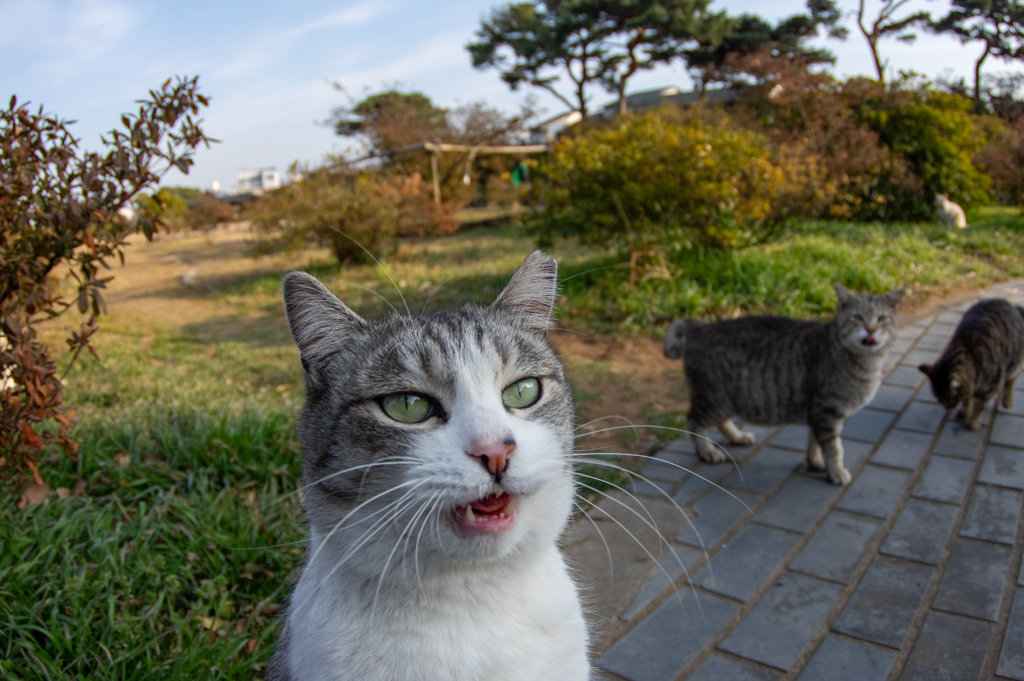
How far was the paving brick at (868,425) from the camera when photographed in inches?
154

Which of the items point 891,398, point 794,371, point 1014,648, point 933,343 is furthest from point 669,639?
point 933,343

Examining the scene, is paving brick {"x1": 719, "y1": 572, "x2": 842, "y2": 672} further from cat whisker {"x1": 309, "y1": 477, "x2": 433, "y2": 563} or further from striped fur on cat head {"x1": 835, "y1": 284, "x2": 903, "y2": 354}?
cat whisker {"x1": 309, "y1": 477, "x2": 433, "y2": 563}

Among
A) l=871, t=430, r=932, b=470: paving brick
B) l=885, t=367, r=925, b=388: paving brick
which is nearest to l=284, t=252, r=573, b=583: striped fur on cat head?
l=871, t=430, r=932, b=470: paving brick

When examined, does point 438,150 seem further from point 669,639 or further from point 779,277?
point 669,639

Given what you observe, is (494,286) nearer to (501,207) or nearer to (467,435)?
(467,435)

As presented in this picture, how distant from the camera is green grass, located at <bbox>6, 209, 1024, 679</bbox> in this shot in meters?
2.29

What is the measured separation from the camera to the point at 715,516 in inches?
125

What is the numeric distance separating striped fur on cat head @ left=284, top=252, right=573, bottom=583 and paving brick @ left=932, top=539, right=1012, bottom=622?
1845mm

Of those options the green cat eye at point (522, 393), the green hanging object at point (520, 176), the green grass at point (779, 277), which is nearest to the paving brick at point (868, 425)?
the green grass at point (779, 277)

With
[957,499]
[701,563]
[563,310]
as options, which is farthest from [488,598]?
[563,310]

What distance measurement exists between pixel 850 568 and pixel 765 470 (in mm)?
968

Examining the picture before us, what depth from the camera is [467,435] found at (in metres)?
1.27

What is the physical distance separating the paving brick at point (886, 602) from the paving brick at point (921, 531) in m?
0.09

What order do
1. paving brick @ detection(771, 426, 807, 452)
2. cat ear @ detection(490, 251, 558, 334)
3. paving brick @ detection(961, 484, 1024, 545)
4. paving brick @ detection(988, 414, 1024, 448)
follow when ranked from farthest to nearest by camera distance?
paving brick @ detection(771, 426, 807, 452)
paving brick @ detection(988, 414, 1024, 448)
paving brick @ detection(961, 484, 1024, 545)
cat ear @ detection(490, 251, 558, 334)
